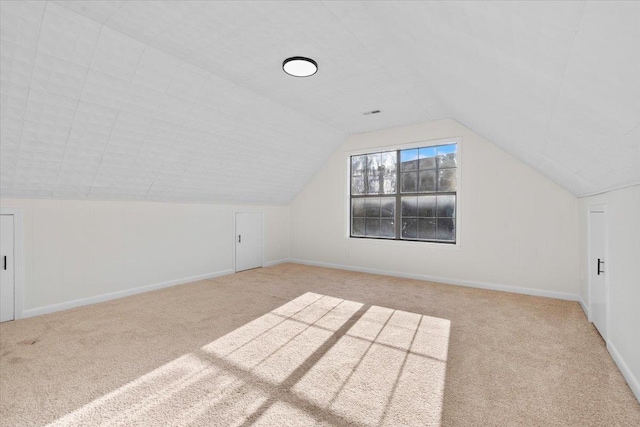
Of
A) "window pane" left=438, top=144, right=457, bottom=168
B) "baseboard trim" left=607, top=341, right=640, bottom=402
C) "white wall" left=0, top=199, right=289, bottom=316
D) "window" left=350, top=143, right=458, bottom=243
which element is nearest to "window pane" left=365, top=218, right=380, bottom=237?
"window" left=350, top=143, right=458, bottom=243

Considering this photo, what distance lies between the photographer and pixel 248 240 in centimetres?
602

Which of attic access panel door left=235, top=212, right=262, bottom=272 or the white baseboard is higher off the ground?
attic access panel door left=235, top=212, right=262, bottom=272

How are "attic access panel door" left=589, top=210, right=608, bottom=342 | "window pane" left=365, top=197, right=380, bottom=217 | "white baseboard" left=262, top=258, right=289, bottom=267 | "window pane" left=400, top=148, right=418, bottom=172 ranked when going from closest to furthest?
"attic access panel door" left=589, top=210, right=608, bottom=342
"window pane" left=400, top=148, right=418, bottom=172
"window pane" left=365, top=197, right=380, bottom=217
"white baseboard" left=262, top=258, right=289, bottom=267

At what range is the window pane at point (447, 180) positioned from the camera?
495 centimetres

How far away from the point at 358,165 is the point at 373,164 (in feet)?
1.07

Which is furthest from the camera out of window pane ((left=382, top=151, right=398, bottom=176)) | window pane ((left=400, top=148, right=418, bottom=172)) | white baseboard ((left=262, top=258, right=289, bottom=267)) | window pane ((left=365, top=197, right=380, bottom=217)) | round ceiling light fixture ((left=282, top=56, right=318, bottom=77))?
white baseboard ((left=262, top=258, right=289, bottom=267))

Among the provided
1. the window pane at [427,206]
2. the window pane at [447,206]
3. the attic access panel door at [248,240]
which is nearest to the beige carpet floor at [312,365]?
the window pane at [447,206]

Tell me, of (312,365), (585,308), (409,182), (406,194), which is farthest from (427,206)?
(312,365)

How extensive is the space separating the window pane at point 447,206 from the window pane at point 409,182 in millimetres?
519

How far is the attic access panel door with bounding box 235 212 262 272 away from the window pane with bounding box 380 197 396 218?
257cm

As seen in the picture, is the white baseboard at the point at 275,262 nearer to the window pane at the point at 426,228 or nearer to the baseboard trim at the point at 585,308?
the window pane at the point at 426,228

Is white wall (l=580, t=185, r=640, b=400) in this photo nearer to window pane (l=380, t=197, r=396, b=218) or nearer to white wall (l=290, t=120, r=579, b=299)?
white wall (l=290, t=120, r=579, b=299)

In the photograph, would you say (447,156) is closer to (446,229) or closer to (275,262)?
(446,229)

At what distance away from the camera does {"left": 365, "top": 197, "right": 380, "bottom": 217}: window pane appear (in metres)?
5.83
